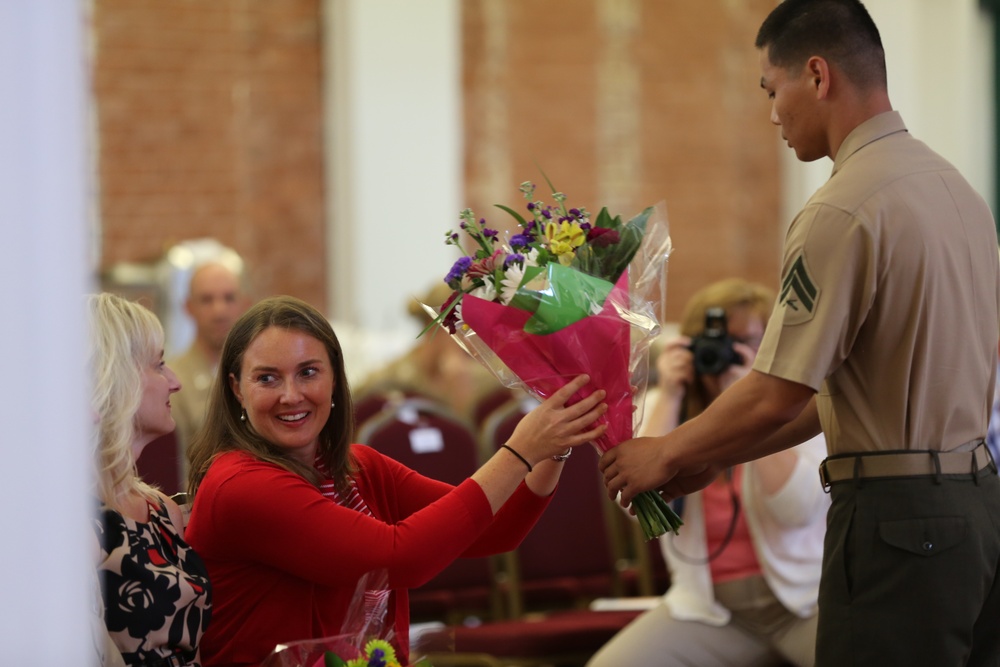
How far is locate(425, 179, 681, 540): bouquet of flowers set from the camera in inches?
84.2

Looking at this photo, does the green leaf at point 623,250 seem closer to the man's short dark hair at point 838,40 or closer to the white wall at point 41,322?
the man's short dark hair at point 838,40

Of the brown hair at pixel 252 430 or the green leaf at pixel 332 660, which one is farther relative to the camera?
the brown hair at pixel 252 430

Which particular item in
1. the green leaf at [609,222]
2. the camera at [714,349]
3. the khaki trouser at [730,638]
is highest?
the green leaf at [609,222]

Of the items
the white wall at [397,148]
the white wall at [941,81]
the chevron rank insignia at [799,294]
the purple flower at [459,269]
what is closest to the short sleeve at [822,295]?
the chevron rank insignia at [799,294]

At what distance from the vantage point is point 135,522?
80.3 inches

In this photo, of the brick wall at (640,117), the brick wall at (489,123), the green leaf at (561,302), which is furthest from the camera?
the brick wall at (640,117)

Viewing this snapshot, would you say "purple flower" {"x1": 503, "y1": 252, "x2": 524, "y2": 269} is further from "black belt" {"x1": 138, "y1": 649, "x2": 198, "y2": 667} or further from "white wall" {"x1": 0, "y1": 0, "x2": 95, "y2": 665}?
"white wall" {"x1": 0, "y1": 0, "x2": 95, "y2": 665}

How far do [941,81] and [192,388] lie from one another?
4.39 metres

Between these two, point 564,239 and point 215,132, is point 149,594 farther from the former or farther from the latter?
point 215,132

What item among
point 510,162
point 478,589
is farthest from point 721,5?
point 478,589

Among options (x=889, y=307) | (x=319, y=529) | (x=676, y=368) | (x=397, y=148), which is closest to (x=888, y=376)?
(x=889, y=307)

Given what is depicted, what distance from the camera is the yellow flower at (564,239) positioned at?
2203mm

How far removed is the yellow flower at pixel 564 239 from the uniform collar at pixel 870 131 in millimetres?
490

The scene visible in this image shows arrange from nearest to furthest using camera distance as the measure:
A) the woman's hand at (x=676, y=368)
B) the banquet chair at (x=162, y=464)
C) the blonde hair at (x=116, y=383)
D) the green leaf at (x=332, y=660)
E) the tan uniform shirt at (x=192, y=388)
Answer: the green leaf at (x=332, y=660), the blonde hair at (x=116, y=383), the woman's hand at (x=676, y=368), the banquet chair at (x=162, y=464), the tan uniform shirt at (x=192, y=388)
